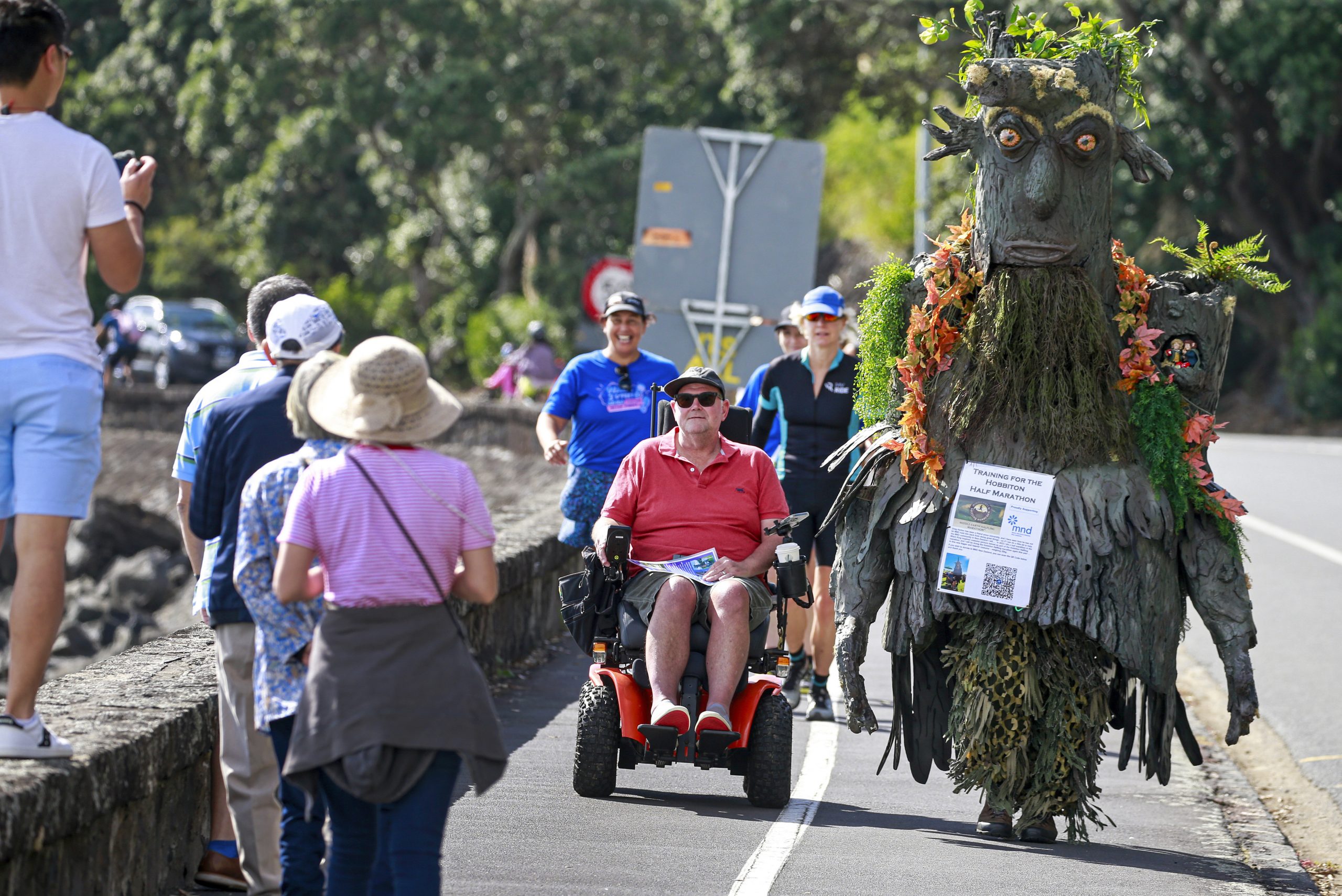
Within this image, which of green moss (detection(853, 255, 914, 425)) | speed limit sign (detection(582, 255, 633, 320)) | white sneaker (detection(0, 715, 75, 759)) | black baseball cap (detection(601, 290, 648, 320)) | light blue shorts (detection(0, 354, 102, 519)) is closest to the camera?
white sneaker (detection(0, 715, 75, 759))

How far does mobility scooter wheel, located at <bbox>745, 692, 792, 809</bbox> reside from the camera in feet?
23.0

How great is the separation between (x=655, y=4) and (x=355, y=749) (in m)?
34.2

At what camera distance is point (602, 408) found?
923 cm

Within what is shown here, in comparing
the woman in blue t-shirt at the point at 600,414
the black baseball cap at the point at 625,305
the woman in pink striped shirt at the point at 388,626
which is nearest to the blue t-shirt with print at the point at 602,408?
the woman in blue t-shirt at the point at 600,414

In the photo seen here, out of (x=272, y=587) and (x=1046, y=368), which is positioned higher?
(x=1046, y=368)

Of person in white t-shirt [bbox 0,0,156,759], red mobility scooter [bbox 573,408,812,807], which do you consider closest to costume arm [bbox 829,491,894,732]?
red mobility scooter [bbox 573,408,812,807]

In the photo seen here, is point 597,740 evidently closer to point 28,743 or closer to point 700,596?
point 700,596

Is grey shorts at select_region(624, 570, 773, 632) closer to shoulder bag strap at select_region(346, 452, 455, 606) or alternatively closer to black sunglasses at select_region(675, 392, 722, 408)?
black sunglasses at select_region(675, 392, 722, 408)

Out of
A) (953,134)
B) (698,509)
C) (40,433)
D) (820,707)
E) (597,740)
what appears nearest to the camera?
(40,433)

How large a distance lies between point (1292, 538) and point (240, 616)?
1371cm

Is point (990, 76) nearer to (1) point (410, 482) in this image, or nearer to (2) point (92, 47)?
(1) point (410, 482)

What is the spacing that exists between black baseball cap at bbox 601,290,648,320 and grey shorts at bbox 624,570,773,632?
2.19 metres

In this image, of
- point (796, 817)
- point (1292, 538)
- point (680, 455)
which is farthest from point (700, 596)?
point (1292, 538)

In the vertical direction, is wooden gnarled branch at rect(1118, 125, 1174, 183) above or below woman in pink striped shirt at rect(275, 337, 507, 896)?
above
